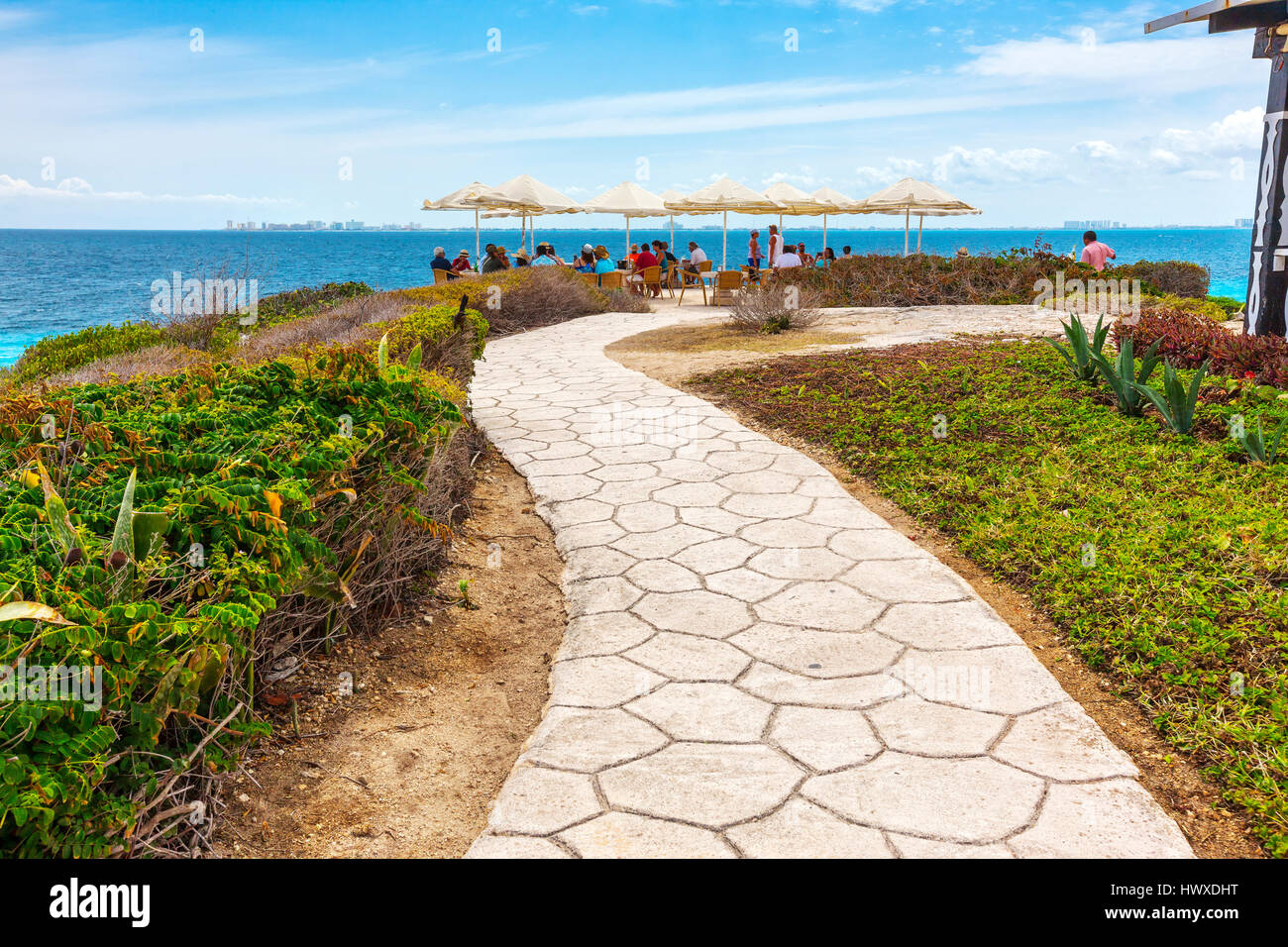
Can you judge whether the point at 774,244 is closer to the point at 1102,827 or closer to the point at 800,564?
the point at 800,564

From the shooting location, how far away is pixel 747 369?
857cm

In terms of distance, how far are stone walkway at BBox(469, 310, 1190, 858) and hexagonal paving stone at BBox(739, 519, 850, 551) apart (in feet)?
0.05

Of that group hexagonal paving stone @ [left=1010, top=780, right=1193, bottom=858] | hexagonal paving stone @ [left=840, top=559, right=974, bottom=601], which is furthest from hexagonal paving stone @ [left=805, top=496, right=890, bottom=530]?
hexagonal paving stone @ [left=1010, top=780, right=1193, bottom=858]

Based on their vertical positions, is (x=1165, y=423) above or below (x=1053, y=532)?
above

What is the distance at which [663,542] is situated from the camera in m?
4.60

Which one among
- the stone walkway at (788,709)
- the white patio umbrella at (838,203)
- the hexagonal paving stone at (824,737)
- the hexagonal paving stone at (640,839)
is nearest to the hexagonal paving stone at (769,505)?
the stone walkway at (788,709)

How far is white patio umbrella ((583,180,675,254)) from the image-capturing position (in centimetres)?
2158

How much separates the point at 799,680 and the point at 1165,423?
3719mm

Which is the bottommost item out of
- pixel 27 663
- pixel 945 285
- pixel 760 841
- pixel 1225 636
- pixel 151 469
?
pixel 760 841

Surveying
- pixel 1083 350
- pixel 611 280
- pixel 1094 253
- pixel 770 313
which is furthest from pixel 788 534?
pixel 611 280

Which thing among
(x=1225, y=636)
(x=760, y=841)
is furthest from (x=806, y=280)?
(x=760, y=841)
